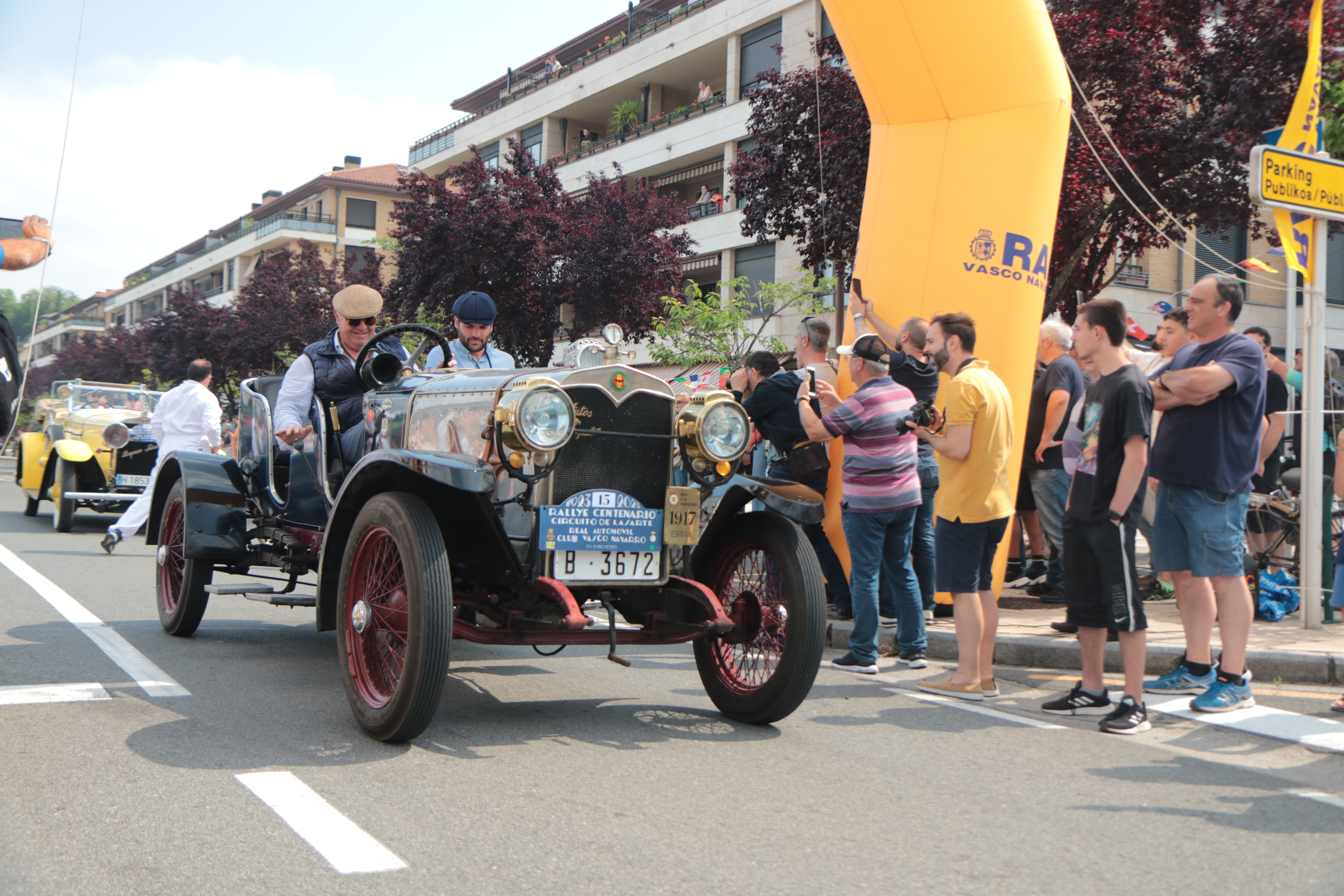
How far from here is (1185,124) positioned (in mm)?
11664

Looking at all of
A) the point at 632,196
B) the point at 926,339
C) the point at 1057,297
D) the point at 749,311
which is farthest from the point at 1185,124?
the point at 749,311

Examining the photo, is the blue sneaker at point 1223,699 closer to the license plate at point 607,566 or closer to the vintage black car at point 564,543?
the vintage black car at point 564,543

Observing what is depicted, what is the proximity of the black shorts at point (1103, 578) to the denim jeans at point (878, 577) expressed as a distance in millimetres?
1169

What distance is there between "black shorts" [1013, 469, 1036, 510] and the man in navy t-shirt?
299cm

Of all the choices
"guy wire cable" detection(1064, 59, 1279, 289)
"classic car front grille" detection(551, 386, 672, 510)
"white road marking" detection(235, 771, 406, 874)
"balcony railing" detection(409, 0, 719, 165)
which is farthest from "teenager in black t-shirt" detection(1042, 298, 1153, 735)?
"balcony railing" detection(409, 0, 719, 165)

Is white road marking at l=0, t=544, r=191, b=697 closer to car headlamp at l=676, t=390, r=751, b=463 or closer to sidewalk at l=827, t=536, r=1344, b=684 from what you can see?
car headlamp at l=676, t=390, r=751, b=463

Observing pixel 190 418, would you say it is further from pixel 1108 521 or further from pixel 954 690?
pixel 1108 521

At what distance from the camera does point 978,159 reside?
7.44 meters

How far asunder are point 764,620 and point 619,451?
95 centimetres

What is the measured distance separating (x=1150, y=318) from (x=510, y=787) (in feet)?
79.2

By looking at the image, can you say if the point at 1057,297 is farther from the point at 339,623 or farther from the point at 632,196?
the point at 632,196

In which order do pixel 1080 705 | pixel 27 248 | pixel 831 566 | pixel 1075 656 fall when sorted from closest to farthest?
1. pixel 27 248
2. pixel 1080 705
3. pixel 1075 656
4. pixel 831 566

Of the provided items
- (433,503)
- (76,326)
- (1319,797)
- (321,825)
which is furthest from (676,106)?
(76,326)

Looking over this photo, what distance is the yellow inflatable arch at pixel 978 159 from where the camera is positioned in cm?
733
